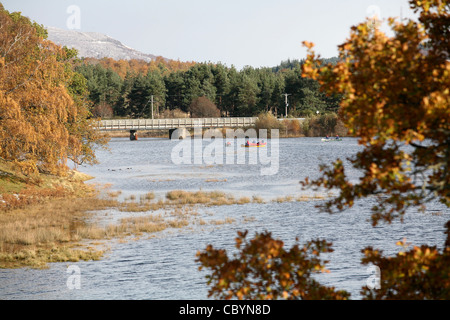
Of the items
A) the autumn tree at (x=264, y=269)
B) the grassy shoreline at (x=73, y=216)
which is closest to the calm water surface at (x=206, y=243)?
the grassy shoreline at (x=73, y=216)

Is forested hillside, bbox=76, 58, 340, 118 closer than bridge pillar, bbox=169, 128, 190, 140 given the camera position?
No

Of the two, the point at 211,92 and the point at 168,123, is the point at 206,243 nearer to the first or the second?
the point at 168,123

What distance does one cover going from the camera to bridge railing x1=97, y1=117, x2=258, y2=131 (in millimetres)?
114625

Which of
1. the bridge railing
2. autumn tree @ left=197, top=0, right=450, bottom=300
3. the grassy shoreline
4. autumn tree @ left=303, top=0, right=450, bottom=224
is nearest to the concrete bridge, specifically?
the bridge railing

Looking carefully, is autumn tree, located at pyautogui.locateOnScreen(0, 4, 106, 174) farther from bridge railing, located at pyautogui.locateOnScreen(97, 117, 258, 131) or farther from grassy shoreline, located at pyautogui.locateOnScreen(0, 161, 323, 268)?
bridge railing, located at pyautogui.locateOnScreen(97, 117, 258, 131)

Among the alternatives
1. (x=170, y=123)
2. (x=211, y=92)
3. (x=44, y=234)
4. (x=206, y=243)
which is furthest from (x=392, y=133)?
(x=211, y=92)

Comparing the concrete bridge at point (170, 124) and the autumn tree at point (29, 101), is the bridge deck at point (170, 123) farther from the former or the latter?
the autumn tree at point (29, 101)

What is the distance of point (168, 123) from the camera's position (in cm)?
11831

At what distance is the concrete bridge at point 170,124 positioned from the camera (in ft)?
377

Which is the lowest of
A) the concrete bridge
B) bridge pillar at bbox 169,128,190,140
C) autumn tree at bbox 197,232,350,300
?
autumn tree at bbox 197,232,350,300

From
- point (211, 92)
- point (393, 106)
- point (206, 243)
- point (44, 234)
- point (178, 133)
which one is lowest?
point (206, 243)

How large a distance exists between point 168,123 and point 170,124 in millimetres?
487
